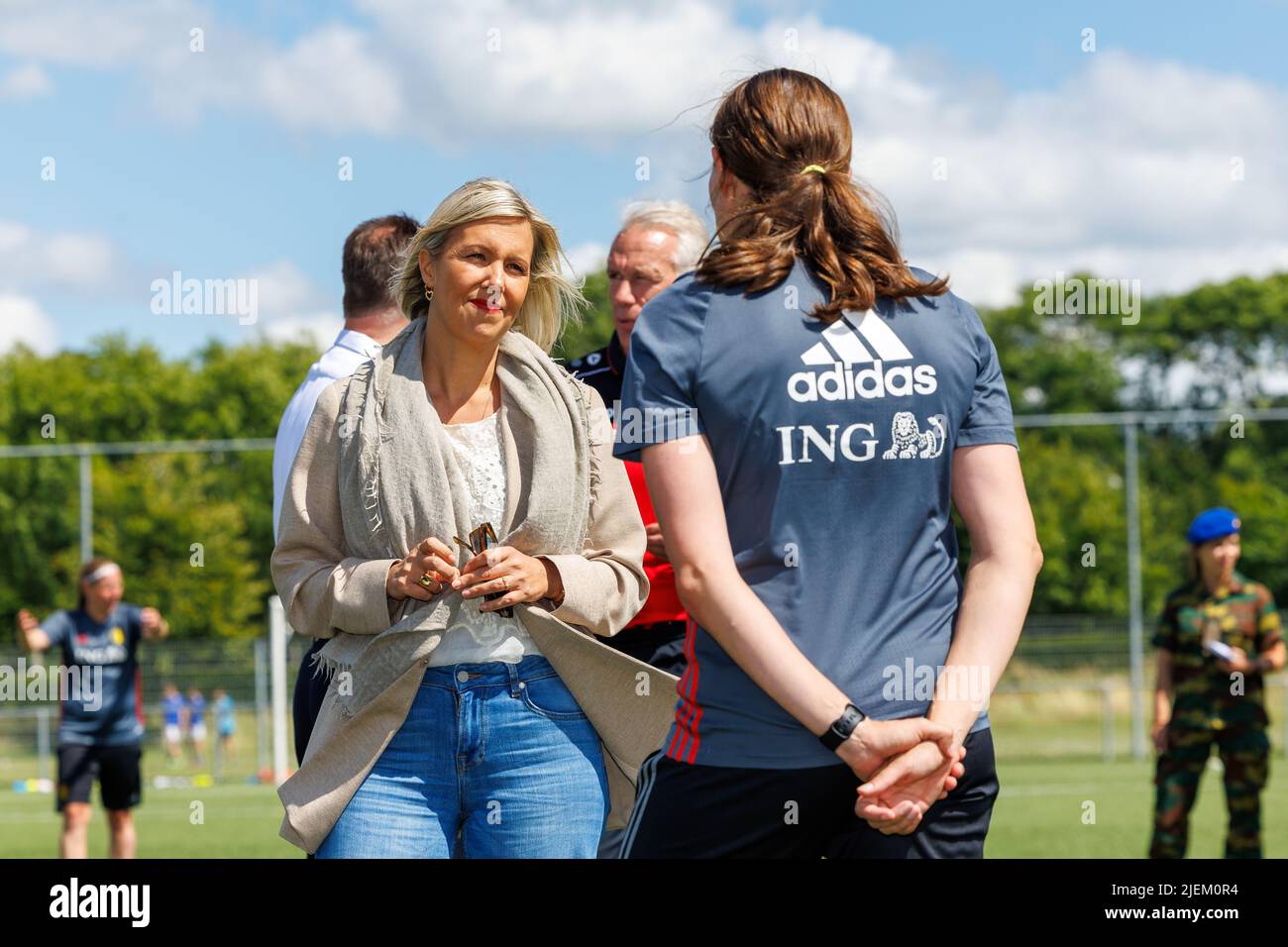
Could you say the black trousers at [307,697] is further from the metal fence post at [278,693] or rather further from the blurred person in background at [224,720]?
the blurred person in background at [224,720]

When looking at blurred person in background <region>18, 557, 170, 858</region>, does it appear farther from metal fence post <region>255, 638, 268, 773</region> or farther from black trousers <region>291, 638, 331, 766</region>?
metal fence post <region>255, 638, 268, 773</region>

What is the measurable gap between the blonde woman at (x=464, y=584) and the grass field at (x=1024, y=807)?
295 inches

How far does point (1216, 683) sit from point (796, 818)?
270 inches

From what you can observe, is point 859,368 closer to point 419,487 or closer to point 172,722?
point 419,487

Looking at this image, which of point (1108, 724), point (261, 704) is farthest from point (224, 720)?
point (1108, 724)

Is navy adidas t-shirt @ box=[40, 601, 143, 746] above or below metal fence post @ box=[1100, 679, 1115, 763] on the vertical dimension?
above

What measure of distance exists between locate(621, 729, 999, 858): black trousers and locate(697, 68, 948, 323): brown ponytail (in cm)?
72

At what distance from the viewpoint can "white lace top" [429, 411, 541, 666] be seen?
321cm

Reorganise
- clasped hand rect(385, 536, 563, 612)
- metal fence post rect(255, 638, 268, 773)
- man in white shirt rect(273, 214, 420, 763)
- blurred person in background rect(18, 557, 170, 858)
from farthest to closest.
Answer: metal fence post rect(255, 638, 268, 773) → blurred person in background rect(18, 557, 170, 858) → man in white shirt rect(273, 214, 420, 763) → clasped hand rect(385, 536, 563, 612)

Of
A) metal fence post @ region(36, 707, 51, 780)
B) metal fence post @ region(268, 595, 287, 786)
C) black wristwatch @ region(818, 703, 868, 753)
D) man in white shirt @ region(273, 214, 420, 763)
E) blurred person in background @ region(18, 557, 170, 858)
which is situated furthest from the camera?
metal fence post @ region(36, 707, 51, 780)

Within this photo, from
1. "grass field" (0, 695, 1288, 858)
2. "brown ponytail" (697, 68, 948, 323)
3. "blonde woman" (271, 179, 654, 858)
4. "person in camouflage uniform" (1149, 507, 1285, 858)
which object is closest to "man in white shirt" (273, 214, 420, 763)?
"blonde woman" (271, 179, 654, 858)
